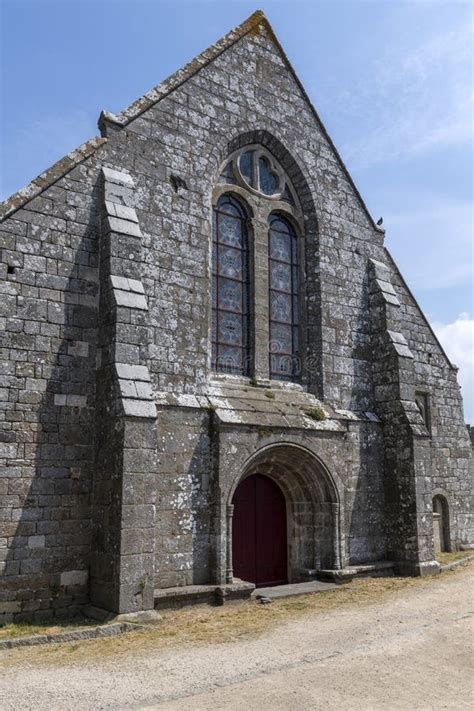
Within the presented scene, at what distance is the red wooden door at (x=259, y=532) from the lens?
10352 mm

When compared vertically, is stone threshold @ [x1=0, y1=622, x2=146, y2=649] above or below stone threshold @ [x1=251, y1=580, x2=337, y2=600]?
below

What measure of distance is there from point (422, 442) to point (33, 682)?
8.10 metres

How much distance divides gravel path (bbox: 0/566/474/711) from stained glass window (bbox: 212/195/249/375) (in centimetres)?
439

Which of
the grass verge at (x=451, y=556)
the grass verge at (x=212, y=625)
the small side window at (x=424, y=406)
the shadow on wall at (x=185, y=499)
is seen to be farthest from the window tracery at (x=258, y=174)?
the grass verge at (x=451, y=556)

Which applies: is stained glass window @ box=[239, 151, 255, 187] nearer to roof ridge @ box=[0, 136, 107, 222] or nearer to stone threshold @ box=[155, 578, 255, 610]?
roof ridge @ box=[0, 136, 107, 222]

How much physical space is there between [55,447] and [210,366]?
9.31ft

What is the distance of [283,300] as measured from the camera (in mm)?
11758

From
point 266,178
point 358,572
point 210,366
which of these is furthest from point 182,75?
point 358,572

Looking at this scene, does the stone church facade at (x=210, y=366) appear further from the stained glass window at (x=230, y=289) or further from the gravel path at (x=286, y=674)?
the gravel path at (x=286, y=674)

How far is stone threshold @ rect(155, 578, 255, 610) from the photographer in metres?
8.42

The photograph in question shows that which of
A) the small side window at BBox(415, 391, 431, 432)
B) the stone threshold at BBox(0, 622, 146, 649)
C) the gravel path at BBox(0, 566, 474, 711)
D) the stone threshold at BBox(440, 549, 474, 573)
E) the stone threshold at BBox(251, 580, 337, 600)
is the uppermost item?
the small side window at BBox(415, 391, 431, 432)

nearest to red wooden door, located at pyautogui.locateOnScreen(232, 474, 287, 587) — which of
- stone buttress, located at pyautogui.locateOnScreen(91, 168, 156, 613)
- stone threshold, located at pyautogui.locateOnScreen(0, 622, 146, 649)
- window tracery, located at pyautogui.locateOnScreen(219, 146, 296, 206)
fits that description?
stone buttress, located at pyautogui.locateOnScreen(91, 168, 156, 613)

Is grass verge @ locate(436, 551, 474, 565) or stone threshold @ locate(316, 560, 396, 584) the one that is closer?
stone threshold @ locate(316, 560, 396, 584)

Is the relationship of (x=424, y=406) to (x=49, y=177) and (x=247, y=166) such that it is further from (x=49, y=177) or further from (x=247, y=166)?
(x=49, y=177)
